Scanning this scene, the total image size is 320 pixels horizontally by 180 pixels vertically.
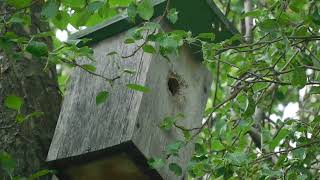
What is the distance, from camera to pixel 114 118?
96.4 inches

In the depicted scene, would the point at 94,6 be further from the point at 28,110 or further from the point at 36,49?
the point at 28,110

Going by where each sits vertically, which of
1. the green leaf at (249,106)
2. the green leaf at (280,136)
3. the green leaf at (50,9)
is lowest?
the green leaf at (280,136)

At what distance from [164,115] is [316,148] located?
57cm

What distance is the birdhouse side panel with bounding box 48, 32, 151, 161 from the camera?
7.91 feet

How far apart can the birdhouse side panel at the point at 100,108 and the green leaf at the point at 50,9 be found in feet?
0.80

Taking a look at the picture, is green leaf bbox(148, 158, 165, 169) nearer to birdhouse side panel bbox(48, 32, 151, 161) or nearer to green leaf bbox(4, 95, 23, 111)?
birdhouse side panel bbox(48, 32, 151, 161)

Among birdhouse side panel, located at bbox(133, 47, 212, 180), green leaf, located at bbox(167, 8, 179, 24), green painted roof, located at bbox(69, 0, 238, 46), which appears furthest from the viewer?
green painted roof, located at bbox(69, 0, 238, 46)

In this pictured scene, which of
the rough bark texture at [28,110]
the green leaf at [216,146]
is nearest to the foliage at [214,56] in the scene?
the rough bark texture at [28,110]

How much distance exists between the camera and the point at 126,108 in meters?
2.45

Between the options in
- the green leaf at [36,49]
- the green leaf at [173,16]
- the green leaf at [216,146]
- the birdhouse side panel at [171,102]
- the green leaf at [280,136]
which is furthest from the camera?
the green leaf at [216,146]

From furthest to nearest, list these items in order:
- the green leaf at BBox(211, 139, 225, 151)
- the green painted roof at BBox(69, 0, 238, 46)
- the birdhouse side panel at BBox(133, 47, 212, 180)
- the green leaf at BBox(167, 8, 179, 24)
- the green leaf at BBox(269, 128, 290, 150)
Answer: the green leaf at BBox(211, 139, 225, 151)
the green painted roof at BBox(69, 0, 238, 46)
the green leaf at BBox(269, 128, 290, 150)
the birdhouse side panel at BBox(133, 47, 212, 180)
the green leaf at BBox(167, 8, 179, 24)

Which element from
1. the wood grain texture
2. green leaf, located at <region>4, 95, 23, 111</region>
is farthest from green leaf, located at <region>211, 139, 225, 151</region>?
green leaf, located at <region>4, 95, 23, 111</region>

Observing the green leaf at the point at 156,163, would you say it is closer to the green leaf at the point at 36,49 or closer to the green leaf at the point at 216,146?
the green leaf at the point at 36,49

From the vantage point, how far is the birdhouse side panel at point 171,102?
2453 mm
